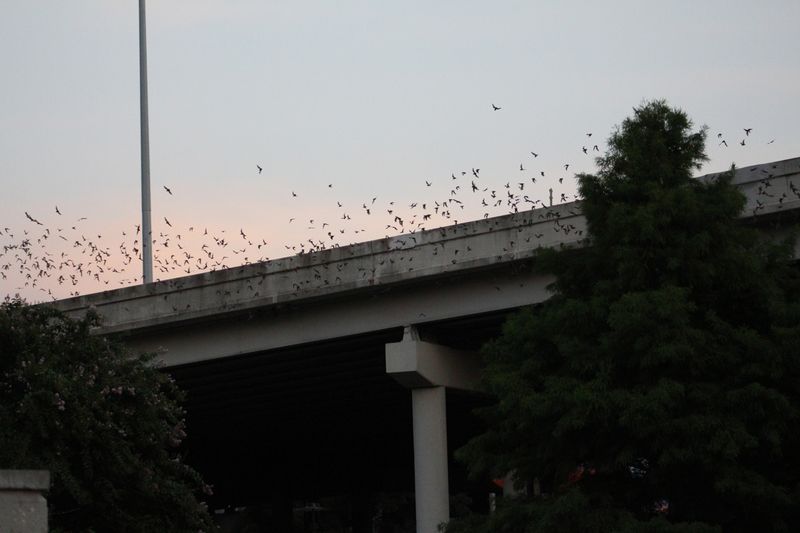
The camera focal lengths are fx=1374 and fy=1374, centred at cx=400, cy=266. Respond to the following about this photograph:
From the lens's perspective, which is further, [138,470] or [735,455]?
[138,470]

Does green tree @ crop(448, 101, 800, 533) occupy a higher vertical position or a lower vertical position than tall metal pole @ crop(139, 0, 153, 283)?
lower

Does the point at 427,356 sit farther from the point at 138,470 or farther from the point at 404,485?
the point at 404,485

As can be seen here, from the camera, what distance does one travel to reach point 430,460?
97.7 ft

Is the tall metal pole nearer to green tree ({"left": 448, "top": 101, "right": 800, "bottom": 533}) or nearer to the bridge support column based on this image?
the bridge support column

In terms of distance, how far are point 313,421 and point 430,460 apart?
16322mm

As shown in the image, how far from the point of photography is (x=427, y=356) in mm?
29922

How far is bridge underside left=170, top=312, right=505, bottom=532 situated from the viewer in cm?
3316

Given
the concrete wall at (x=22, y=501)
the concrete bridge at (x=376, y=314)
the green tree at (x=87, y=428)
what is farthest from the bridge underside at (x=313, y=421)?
the concrete wall at (x=22, y=501)

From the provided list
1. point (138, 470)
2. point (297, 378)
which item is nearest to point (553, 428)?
point (138, 470)

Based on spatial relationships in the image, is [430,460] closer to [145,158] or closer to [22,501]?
[145,158]

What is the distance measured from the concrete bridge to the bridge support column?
0.03m

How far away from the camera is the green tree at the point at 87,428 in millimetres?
22125

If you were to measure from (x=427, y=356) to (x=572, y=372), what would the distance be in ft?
30.7

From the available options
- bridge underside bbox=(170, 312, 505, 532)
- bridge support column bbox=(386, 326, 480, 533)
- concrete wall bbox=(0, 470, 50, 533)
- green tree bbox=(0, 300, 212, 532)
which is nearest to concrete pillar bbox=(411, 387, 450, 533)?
bridge support column bbox=(386, 326, 480, 533)
